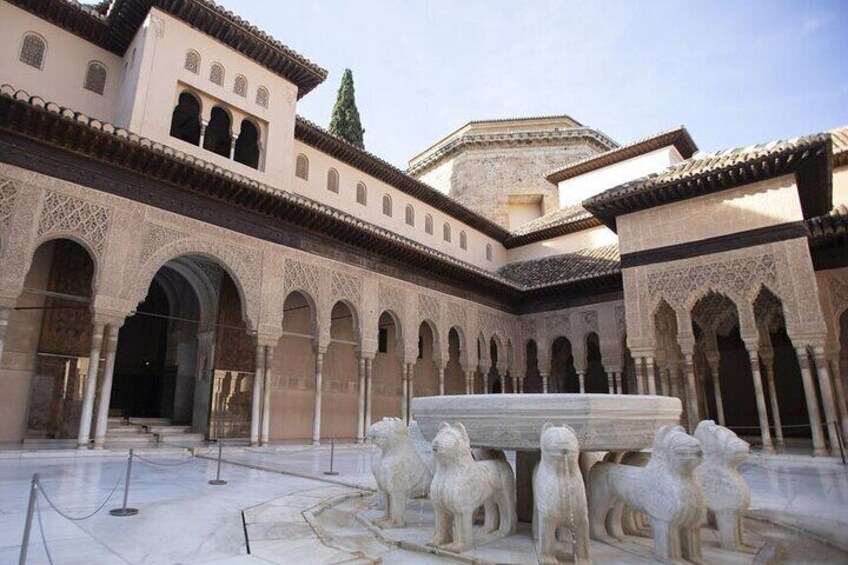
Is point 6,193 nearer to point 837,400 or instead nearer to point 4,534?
point 4,534

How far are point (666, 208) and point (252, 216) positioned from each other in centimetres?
1014

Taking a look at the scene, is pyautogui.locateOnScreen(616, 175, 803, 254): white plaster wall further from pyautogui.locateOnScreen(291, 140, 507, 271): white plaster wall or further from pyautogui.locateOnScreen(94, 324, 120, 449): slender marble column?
pyautogui.locateOnScreen(94, 324, 120, 449): slender marble column

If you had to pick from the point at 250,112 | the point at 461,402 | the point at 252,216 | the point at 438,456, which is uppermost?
the point at 250,112

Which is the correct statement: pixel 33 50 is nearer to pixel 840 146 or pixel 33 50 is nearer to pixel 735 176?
pixel 735 176

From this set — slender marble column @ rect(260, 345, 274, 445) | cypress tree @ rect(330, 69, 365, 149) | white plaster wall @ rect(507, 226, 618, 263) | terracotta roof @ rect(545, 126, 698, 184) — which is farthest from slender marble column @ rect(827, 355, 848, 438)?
cypress tree @ rect(330, 69, 365, 149)

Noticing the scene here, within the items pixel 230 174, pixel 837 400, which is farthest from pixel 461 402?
pixel 837 400

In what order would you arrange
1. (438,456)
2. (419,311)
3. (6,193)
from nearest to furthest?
1. (438,456)
2. (6,193)
3. (419,311)

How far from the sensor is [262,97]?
12672 millimetres

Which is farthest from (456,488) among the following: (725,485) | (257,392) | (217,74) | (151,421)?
(151,421)

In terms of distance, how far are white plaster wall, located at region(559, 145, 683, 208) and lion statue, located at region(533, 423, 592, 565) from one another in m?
19.5

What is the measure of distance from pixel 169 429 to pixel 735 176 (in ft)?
47.3

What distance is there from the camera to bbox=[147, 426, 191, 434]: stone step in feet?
38.4

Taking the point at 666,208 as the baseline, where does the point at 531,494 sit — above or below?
below

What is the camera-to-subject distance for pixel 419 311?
48.6 ft
